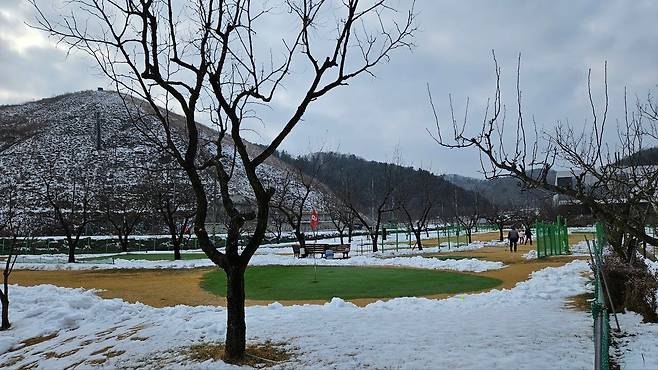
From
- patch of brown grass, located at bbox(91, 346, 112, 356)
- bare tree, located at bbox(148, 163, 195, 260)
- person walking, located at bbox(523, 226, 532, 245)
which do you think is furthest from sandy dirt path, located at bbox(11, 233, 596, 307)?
bare tree, located at bbox(148, 163, 195, 260)

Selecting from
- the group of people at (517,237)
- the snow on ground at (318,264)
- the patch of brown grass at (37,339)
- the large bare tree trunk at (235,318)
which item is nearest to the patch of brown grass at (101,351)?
the patch of brown grass at (37,339)

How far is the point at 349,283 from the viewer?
16656 millimetres

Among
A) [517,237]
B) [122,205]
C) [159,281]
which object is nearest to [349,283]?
[159,281]

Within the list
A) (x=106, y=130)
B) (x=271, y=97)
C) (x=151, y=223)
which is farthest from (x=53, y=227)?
(x=271, y=97)

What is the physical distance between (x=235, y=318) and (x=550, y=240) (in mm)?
22616

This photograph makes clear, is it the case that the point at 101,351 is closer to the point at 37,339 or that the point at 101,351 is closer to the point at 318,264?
the point at 37,339

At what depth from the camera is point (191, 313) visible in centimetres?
1110

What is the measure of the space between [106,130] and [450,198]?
56.0 metres

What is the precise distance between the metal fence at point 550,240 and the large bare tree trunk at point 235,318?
2042 centimetres

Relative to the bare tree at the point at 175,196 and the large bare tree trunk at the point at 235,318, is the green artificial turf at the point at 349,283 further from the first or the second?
the bare tree at the point at 175,196

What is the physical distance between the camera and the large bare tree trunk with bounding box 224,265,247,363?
22.9 ft

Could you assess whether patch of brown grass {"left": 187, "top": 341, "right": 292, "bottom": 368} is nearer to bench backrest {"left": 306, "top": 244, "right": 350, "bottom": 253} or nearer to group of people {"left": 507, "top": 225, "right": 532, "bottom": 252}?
bench backrest {"left": 306, "top": 244, "right": 350, "bottom": 253}

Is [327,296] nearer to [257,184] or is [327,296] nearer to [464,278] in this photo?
[464,278]

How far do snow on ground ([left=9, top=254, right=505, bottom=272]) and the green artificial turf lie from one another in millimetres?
2160
